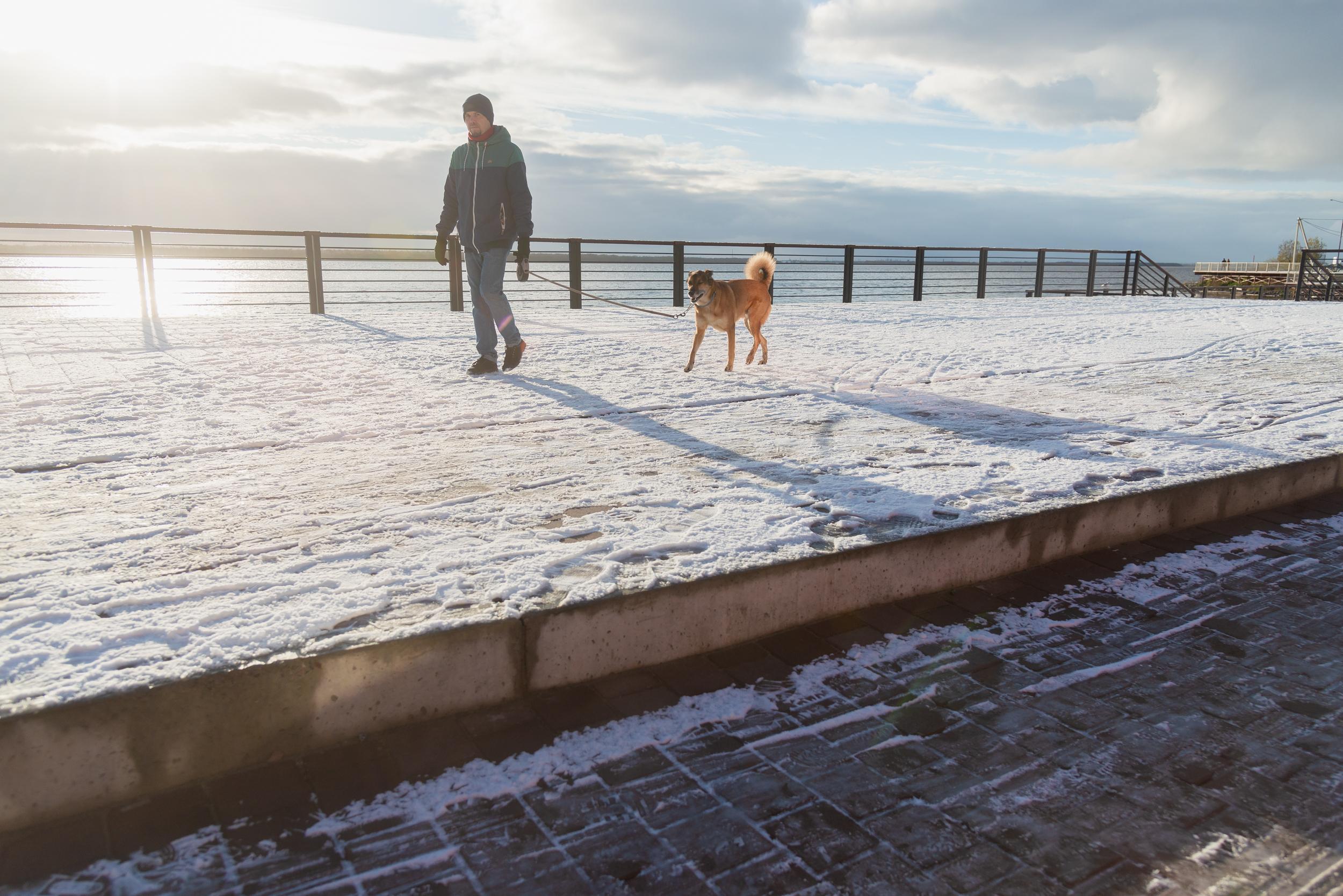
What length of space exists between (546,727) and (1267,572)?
8.81ft

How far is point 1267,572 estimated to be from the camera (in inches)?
121

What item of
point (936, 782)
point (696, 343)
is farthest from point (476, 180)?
point (936, 782)

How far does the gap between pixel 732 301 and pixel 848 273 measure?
1049 cm

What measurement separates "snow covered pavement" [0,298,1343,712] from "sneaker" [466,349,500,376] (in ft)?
0.55

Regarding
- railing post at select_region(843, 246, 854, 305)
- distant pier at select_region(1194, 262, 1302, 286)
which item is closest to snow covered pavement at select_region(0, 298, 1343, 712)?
railing post at select_region(843, 246, 854, 305)

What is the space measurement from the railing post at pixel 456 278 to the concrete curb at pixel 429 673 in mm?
11189

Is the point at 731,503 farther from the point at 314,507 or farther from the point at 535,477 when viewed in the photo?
the point at 314,507

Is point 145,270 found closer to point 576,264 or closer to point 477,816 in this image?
point 576,264

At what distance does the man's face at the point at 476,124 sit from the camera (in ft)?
20.5

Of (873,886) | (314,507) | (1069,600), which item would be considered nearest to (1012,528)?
(1069,600)

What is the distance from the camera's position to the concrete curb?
1.72 m

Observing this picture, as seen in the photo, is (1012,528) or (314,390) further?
(314,390)

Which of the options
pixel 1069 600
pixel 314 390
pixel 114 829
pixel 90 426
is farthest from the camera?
pixel 314 390

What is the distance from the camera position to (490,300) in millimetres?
6691
